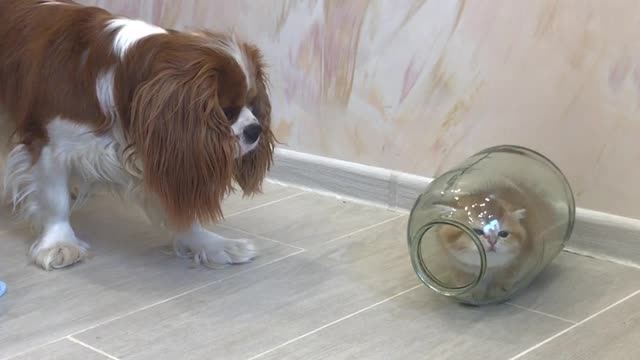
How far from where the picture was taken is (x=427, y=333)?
1.58 m

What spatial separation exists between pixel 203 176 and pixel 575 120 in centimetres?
77

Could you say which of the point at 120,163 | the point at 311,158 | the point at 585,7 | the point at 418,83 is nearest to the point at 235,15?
the point at 311,158

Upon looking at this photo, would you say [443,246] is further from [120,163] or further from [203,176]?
[120,163]

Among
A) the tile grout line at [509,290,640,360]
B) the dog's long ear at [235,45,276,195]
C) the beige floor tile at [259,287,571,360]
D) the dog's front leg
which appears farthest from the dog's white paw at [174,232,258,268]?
the tile grout line at [509,290,640,360]

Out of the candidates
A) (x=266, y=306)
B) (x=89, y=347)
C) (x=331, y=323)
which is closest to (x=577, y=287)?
(x=331, y=323)

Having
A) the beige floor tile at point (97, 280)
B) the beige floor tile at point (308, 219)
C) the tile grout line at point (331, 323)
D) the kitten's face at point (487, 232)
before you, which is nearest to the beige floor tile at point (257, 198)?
the beige floor tile at point (308, 219)

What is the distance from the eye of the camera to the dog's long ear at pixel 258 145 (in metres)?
1.84

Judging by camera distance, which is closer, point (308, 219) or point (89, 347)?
point (89, 347)

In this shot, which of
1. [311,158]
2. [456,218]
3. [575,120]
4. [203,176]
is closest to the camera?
[456,218]

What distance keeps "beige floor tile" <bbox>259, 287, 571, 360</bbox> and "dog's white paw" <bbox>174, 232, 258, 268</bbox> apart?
0.38m

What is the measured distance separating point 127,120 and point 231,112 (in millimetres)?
209

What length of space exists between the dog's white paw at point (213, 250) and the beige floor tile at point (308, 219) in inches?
5.4

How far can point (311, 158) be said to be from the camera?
7.99 feet

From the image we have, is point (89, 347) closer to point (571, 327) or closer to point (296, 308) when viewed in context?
point (296, 308)
